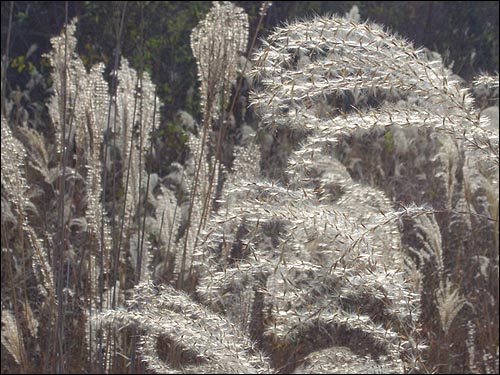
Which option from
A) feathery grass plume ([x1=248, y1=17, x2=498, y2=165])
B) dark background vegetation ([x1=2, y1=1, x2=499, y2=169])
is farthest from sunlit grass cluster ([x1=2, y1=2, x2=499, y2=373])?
dark background vegetation ([x1=2, y1=1, x2=499, y2=169])

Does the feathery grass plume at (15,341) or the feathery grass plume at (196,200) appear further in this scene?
the feathery grass plume at (15,341)

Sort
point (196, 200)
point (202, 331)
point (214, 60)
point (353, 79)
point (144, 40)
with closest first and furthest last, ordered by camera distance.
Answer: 1. point (353, 79)
2. point (202, 331)
3. point (214, 60)
4. point (196, 200)
5. point (144, 40)

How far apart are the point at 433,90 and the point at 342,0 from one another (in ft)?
22.9

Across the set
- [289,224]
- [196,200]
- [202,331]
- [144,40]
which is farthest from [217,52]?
[144,40]

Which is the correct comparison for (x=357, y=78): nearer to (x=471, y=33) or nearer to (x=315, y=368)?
(x=315, y=368)

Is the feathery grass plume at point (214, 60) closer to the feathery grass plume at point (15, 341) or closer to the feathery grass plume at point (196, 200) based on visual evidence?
the feathery grass plume at point (196, 200)

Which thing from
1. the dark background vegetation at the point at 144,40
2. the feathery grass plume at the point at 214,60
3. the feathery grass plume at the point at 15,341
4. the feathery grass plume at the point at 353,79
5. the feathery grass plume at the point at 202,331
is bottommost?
the feathery grass plume at the point at 202,331

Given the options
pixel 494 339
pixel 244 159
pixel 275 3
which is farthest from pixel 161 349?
pixel 275 3

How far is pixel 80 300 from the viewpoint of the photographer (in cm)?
297

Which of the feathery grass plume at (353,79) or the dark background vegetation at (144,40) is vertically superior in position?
the dark background vegetation at (144,40)

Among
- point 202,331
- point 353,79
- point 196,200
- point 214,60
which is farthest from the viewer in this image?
point 196,200

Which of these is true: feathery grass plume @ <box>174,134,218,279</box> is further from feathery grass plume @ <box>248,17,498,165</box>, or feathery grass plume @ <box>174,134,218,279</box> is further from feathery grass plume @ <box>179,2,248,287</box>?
feathery grass plume @ <box>248,17,498,165</box>

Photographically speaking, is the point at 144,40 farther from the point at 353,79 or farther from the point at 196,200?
the point at 353,79

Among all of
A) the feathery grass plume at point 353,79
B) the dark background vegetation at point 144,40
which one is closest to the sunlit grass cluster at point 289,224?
the feathery grass plume at point 353,79
